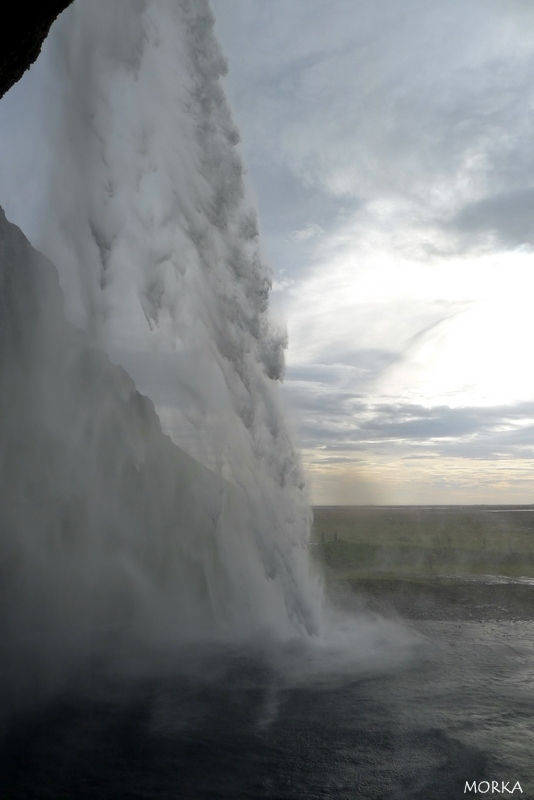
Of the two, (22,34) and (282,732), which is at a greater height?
(22,34)

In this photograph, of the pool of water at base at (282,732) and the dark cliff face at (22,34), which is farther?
Result: the pool of water at base at (282,732)

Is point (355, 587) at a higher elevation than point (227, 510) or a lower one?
lower

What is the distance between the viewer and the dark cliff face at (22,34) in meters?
8.84

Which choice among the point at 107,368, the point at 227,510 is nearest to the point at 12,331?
the point at 107,368

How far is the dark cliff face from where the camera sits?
884 centimetres

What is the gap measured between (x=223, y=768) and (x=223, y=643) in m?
10.5

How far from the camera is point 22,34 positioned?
9344mm

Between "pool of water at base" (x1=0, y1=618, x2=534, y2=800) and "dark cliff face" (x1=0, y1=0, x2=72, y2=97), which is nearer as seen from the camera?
"dark cliff face" (x1=0, y1=0, x2=72, y2=97)

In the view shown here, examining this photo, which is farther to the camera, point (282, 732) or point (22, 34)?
point (282, 732)

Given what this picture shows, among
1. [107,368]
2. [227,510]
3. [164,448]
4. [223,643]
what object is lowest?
[223,643]

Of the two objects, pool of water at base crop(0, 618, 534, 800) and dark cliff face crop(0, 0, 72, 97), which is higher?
dark cliff face crop(0, 0, 72, 97)

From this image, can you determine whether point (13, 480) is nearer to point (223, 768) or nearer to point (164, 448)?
point (164, 448)

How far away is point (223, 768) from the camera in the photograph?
10828 millimetres

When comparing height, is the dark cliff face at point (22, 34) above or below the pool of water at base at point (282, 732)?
above
